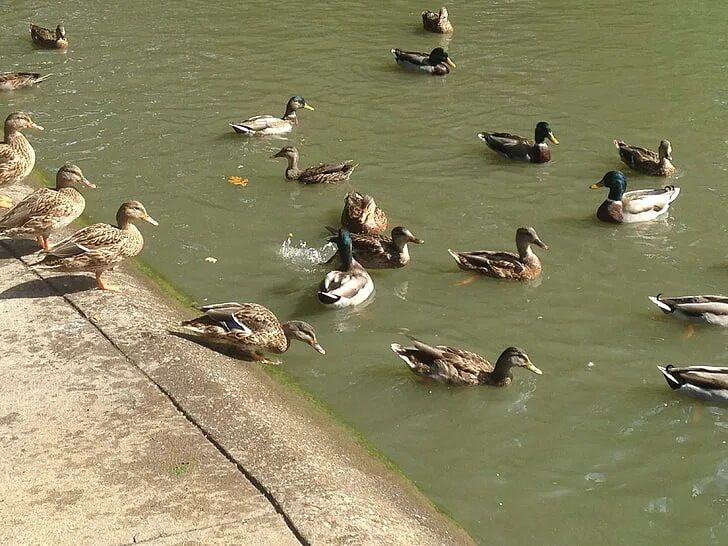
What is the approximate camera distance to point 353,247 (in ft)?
35.7

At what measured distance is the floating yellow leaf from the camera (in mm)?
12662

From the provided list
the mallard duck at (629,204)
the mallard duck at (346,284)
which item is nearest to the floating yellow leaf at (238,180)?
the mallard duck at (346,284)

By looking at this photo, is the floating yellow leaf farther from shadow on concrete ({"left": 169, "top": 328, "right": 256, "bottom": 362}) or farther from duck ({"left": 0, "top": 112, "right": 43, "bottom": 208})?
shadow on concrete ({"left": 169, "top": 328, "right": 256, "bottom": 362})

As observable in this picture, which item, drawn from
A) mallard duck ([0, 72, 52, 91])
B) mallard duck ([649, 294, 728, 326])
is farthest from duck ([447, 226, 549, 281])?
mallard duck ([0, 72, 52, 91])

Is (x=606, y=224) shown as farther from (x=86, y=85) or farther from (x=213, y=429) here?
(x=86, y=85)

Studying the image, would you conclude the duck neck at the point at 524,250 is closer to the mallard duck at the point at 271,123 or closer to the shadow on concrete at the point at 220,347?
the shadow on concrete at the point at 220,347

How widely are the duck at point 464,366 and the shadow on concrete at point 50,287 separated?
2.96 meters

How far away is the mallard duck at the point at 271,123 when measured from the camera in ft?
46.1

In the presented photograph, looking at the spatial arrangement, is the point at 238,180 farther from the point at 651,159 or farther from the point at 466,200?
the point at 651,159

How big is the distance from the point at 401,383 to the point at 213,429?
216 cm

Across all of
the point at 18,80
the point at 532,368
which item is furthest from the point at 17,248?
the point at 18,80

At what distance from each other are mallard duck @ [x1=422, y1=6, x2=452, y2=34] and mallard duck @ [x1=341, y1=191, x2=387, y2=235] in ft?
27.2

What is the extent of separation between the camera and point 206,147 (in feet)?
45.0

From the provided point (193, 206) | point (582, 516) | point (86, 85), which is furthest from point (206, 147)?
point (582, 516)
